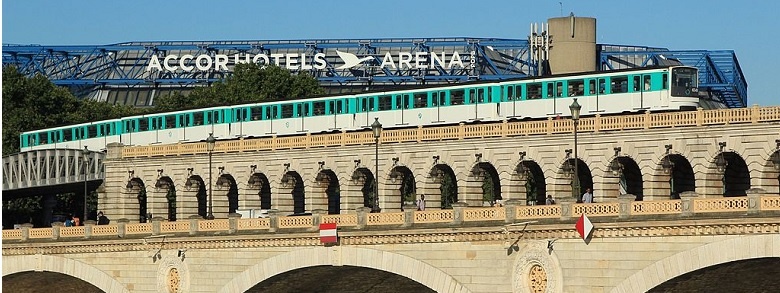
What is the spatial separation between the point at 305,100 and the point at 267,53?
8425 cm

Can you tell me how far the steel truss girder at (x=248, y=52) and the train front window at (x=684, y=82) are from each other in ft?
300

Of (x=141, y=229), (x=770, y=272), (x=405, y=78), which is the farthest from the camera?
(x=405, y=78)

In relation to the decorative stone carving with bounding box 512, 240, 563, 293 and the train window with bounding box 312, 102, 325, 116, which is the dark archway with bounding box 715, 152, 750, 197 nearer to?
the decorative stone carving with bounding box 512, 240, 563, 293

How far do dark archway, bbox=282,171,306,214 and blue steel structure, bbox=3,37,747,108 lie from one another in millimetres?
73241

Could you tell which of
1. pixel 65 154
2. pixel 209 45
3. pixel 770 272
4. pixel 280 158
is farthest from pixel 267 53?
pixel 770 272

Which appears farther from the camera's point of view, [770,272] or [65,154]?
[65,154]

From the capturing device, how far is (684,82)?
86.1 metres

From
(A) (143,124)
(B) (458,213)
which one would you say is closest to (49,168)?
(A) (143,124)

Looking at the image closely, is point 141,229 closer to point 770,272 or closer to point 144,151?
point 144,151

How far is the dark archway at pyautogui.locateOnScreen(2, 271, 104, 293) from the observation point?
9406 cm

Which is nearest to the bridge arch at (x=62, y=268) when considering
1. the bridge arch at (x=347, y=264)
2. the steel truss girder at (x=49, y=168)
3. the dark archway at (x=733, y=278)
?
the bridge arch at (x=347, y=264)

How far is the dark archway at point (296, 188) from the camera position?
9862 cm

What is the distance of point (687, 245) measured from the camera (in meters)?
58.6

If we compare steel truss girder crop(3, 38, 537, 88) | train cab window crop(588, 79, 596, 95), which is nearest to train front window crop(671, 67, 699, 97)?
train cab window crop(588, 79, 596, 95)
